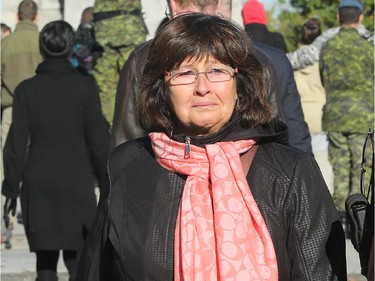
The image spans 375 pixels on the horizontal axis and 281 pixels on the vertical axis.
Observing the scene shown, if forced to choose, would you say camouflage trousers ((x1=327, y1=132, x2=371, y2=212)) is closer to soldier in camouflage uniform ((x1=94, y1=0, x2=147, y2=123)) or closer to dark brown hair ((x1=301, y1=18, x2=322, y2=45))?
dark brown hair ((x1=301, y1=18, x2=322, y2=45))

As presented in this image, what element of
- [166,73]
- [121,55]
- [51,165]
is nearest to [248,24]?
[121,55]

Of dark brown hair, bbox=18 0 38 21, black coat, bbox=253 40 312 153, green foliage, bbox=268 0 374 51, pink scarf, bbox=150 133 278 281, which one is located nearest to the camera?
pink scarf, bbox=150 133 278 281

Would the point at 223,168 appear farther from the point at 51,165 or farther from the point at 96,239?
the point at 51,165

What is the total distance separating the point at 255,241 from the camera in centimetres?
373

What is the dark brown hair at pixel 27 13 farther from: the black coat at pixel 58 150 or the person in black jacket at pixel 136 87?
the person in black jacket at pixel 136 87

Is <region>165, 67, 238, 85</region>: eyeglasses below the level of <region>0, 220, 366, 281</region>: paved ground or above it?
above

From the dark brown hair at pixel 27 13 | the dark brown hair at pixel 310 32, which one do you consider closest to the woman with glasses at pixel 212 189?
the dark brown hair at pixel 310 32

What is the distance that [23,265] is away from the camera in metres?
9.57

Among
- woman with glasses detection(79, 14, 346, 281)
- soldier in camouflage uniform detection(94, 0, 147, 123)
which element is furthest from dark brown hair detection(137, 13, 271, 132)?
soldier in camouflage uniform detection(94, 0, 147, 123)

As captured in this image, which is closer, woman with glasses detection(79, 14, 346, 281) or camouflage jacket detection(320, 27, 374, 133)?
woman with glasses detection(79, 14, 346, 281)

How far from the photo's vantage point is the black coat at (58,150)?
7707mm

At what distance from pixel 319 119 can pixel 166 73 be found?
7687mm

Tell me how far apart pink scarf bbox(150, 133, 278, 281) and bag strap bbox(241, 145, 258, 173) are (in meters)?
0.04

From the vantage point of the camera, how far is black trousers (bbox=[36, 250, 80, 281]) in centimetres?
771
